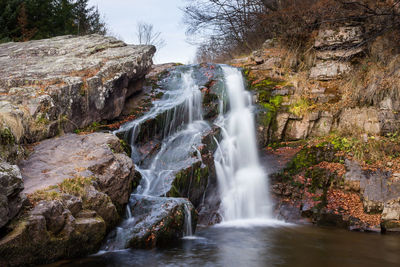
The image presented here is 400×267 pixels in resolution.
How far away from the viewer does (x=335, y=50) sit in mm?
12289

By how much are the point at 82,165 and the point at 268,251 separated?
14.0 ft

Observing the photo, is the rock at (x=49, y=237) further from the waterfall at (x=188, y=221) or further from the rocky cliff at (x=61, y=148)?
the waterfall at (x=188, y=221)

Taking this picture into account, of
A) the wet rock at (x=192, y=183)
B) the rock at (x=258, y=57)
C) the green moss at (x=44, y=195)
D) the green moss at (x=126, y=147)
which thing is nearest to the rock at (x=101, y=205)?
the green moss at (x=44, y=195)

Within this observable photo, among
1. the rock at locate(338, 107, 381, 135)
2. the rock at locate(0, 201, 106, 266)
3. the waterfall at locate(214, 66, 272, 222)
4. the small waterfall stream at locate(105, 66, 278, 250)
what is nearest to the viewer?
the rock at locate(0, 201, 106, 266)

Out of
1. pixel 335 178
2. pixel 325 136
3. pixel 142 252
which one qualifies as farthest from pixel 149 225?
pixel 325 136

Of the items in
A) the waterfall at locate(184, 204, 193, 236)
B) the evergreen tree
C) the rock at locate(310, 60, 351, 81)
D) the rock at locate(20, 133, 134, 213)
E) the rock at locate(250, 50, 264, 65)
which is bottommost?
the waterfall at locate(184, 204, 193, 236)

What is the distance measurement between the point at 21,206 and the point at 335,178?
786 cm

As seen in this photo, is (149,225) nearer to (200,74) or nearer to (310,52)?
(200,74)

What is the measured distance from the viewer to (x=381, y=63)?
36.6ft

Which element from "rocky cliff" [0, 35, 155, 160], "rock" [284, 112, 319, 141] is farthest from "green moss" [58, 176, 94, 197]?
"rock" [284, 112, 319, 141]

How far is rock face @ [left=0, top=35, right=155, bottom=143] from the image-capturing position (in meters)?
8.02

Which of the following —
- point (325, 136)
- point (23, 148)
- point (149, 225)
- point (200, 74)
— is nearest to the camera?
point (149, 225)

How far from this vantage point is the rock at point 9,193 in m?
4.29

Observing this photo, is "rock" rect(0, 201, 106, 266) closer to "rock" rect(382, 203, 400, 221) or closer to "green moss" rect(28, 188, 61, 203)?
"green moss" rect(28, 188, 61, 203)
